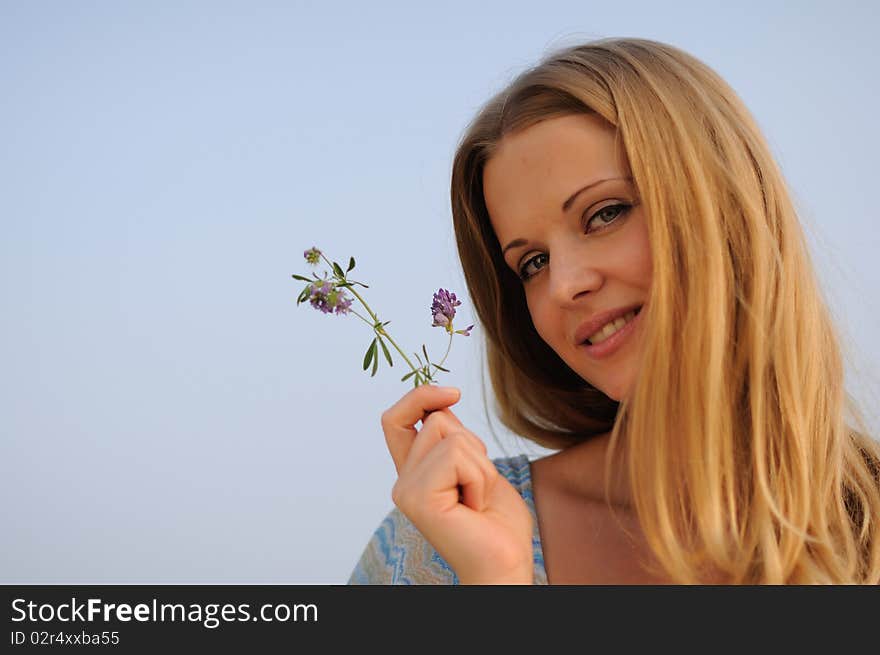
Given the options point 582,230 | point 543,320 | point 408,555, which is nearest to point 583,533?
point 408,555

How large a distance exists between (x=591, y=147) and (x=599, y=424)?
3.20 feet

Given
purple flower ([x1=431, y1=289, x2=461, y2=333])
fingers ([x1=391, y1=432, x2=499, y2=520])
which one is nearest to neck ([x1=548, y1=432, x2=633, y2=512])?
fingers ([x1=391, y1=432, x2=499, y2=520])

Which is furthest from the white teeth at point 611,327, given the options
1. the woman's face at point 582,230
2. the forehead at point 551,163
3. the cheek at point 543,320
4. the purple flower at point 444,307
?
the purple flower at point 444,307

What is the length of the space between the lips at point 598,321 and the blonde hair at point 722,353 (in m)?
0.14

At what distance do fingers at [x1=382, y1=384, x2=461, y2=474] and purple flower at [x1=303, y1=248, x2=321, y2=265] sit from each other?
0.34m

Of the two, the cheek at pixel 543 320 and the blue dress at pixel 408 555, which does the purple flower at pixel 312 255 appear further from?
the blue dress at pixel 408 555

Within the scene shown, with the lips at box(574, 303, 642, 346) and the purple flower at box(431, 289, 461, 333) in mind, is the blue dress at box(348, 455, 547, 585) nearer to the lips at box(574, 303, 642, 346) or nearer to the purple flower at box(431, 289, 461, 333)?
the lips at box(574, 303, 642, 346)

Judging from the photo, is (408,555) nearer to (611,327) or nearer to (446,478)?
(446,478)

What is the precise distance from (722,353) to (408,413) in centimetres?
67

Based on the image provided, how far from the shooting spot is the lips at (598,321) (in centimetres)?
214

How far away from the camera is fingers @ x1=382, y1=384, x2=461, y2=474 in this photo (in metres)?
1.95

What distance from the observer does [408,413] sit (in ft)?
6.54

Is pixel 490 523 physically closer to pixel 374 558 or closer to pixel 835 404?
pixel 374 558
